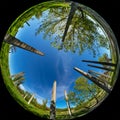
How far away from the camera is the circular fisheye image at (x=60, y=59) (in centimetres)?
1184

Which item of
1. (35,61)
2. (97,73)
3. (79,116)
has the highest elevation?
(35,61)

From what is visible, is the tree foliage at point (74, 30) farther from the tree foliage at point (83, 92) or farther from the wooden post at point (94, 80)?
the tree foliage at point (83, 92)

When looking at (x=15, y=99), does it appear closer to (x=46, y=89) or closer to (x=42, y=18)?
(x=46, y=89)

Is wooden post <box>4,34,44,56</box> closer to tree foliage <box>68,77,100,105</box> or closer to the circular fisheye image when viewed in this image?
the circular fisheye image

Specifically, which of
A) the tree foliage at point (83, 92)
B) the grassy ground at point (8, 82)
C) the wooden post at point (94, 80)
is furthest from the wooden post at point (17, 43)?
the tree foliage at point (83, 92)

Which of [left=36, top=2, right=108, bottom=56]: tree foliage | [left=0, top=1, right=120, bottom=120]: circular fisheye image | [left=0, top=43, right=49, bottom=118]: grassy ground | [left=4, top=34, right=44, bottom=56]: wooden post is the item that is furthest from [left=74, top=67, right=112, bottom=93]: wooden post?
[left=0, top=43, right=49, bottom=118]: grassy ground

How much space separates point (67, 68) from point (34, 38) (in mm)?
1044

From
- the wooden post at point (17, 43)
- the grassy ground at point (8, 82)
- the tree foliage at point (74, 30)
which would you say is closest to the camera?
the wooden post at point (17, 43)

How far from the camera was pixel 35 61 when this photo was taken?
1191 cm

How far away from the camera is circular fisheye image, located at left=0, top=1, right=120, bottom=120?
1184 cm

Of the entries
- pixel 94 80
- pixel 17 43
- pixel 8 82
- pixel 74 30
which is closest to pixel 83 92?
pixel 94 80

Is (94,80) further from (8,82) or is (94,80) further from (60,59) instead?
(8,82)

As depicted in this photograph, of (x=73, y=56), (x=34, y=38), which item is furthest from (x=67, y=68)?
(x=34, y=38)

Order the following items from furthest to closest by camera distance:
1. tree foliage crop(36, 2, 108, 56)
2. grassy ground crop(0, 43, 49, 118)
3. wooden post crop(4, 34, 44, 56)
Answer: grassy ground crop(0, 43, 49, 118) < tree foliage crop(36, 2, 108, 56) < wooden post crop(4, 34, 44, 56)
